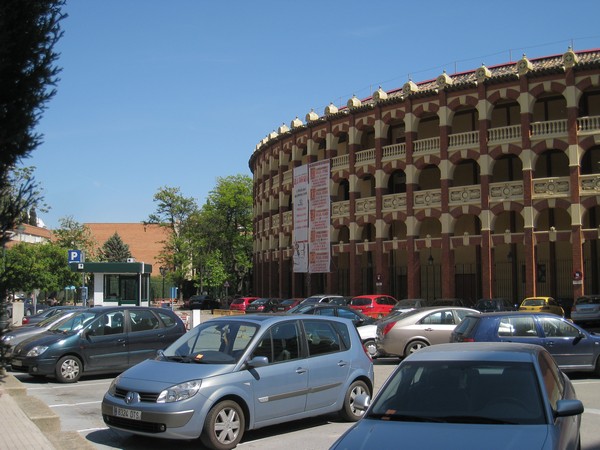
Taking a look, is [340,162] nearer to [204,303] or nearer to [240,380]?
[204,303]

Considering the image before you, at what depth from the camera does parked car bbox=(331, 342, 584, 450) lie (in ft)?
16.6

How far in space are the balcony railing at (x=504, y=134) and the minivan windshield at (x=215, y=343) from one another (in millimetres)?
30192

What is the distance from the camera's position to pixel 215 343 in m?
9.47

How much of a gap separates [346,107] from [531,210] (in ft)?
52.1

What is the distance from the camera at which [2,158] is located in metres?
4.87

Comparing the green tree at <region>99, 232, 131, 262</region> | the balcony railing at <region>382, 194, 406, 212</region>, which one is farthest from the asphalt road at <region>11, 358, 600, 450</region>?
the green tree at <region>99, 232, 131, 262</region>

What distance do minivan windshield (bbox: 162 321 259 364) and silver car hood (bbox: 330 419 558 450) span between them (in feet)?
12.8

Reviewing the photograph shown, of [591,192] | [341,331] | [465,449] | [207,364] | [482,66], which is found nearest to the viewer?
[465,449]

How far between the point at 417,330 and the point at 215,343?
9467mm

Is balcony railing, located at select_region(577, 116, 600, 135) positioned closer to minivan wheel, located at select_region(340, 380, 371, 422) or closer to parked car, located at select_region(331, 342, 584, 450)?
minivan wheel, located at select_region(340, 380, 371, 422)

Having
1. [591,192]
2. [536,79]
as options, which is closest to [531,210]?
[591,192]

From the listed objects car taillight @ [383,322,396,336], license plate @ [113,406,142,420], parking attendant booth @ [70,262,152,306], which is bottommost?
license plate @ [113,406,142,420]

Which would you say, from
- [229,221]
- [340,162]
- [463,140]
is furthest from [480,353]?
[229,221]

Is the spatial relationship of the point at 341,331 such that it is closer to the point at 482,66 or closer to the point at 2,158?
the point at 2,158
